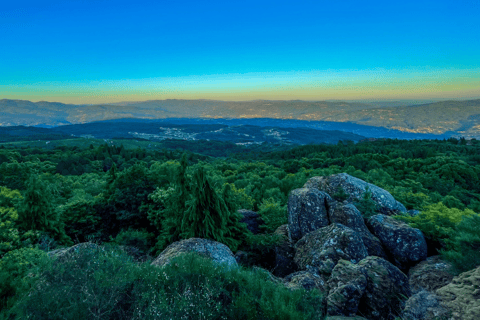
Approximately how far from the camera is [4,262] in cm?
953

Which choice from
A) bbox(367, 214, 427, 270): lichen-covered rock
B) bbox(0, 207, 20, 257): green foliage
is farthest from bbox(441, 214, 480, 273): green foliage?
bbox(0, 207, 20, 257): green foliage

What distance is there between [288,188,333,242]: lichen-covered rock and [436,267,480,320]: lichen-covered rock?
6860mm

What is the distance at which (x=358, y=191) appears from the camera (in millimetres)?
15383

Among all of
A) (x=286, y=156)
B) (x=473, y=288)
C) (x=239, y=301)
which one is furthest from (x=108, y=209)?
(x=286, y=156)

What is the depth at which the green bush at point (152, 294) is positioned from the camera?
5.63 metres

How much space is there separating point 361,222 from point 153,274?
34.3ft

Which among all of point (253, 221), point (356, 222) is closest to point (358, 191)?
point (356, 222)

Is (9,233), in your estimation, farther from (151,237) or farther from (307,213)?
(307,213)

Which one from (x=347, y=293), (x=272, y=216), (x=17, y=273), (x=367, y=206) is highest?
(x=367, y=206)

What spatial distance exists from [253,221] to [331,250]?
7.25 meters

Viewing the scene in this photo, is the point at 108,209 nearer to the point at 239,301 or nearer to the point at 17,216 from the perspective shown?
the point at 17,216

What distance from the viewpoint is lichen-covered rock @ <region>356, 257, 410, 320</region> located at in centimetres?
767

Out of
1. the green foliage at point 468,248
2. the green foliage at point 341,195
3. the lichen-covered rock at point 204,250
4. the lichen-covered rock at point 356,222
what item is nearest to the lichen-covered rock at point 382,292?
the green foliage at point 468,248

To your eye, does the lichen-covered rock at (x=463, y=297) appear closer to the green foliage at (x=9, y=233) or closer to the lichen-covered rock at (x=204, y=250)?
the lichen-covered rock at (x=204, y=250)
